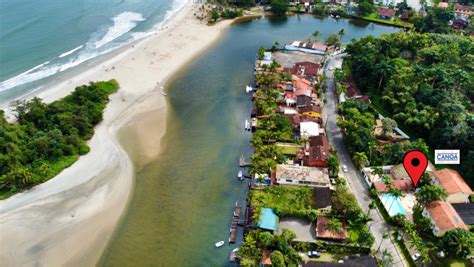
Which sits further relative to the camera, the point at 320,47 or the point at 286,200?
the point at 320,47

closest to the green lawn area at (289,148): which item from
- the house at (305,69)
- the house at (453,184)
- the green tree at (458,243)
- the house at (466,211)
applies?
the house at (453,184)

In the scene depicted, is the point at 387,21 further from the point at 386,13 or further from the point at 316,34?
the point at 316,34

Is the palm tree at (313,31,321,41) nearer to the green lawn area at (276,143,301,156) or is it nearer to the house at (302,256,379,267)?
the green lawn area at (276,143,301,156)

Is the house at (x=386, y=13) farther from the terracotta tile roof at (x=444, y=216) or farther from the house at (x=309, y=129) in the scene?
the terracotta tile roof at (x=444, y=216)

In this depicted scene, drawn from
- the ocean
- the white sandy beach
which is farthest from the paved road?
the ocean

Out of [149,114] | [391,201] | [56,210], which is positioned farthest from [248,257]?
[149,114]

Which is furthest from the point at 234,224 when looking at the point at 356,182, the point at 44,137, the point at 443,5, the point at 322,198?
the point at 443,5
